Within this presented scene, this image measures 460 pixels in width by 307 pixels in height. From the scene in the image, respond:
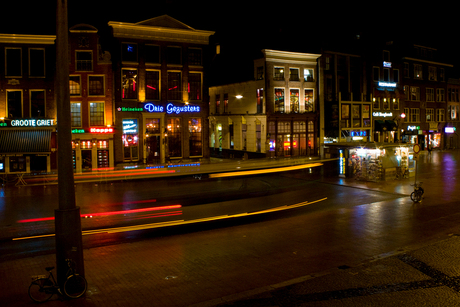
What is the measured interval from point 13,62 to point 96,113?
308 inches

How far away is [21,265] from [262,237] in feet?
22.8

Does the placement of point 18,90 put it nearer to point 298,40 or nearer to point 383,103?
point 298,40

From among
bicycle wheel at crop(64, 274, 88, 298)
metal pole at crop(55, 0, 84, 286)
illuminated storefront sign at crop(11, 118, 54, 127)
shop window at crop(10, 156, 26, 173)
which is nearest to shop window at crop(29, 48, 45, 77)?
illuminated storefront sign at crop(11, 118, 54, 127)

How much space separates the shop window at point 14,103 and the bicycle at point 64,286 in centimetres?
2954

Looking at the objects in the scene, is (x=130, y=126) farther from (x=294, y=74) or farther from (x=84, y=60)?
(x=294, y=74)

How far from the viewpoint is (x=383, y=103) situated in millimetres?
55156

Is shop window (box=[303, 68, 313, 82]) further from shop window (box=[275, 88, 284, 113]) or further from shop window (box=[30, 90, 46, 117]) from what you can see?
shop window (box=[30, 90, 46, 117])

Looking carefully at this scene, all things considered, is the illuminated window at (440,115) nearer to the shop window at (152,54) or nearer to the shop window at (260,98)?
the shop window at (260,98)

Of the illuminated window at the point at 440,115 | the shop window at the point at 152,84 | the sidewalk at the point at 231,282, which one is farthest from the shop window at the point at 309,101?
the sidewalk at the point at 231,282

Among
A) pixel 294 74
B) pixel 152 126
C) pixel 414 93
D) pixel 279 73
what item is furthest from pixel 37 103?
pixel 414 93

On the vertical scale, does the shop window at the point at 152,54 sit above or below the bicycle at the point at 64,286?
above

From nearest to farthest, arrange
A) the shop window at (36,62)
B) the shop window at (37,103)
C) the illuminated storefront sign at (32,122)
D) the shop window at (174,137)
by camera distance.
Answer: the illuminated storefront sign at (32,122) < the shop window at (36,62) < the shop window at (37,103) < the shop window at (174,137)

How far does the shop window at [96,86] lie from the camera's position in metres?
34.7

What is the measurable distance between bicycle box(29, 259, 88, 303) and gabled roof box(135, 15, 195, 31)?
32.7 metres
